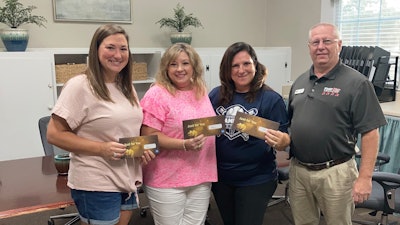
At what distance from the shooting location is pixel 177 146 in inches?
64.0

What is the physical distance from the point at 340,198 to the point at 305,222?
26cm

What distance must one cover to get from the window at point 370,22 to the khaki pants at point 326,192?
8.28ft

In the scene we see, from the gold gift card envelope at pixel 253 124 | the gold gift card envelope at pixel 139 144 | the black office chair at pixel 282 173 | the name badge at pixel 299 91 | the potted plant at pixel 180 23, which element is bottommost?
the black office chair at pixel 282 173

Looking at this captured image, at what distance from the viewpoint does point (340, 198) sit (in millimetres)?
1758

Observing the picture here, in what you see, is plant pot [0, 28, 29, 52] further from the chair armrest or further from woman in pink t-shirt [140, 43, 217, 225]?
the chair armrest

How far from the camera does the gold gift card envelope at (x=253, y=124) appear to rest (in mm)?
1680

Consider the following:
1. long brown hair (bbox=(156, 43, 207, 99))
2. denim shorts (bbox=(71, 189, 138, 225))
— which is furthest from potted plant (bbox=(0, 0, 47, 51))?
denim shorts (bbox=(71, 189, 138, 225))

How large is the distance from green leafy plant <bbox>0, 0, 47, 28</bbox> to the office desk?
1.66 metres

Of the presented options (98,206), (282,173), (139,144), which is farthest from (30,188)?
(282,173)

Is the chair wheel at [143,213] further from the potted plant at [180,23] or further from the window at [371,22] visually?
the window at [371,22]

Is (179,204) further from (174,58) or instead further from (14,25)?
(14,25)

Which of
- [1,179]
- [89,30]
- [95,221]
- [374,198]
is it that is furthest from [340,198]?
[89,30]

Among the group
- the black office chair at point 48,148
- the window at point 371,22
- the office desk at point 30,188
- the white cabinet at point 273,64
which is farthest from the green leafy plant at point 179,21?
the office desk at point 30,188

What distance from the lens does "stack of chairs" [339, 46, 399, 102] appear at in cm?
330
